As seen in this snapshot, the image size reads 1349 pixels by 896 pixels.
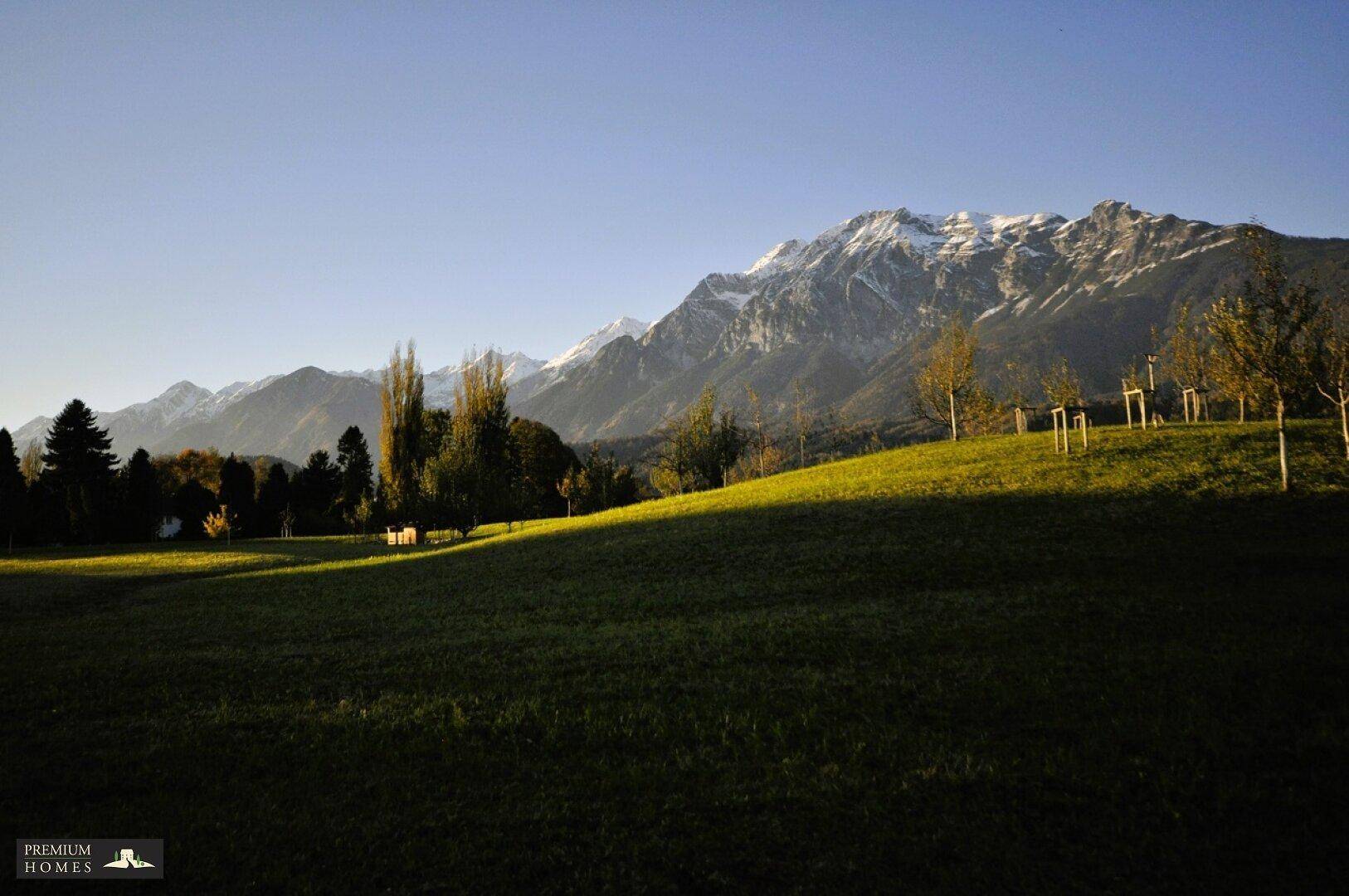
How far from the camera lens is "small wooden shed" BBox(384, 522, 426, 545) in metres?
61.7

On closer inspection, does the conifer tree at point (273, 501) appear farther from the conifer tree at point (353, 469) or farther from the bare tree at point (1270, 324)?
the bare tree at point (1270, 324)

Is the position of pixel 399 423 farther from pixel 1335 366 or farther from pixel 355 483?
pixel 1335 366

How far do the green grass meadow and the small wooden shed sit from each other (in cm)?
3234

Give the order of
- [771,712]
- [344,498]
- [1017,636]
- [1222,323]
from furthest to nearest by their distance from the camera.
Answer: [344,498] < [1222,323] < [1017,636] < [771,712]

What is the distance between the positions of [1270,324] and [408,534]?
204ft

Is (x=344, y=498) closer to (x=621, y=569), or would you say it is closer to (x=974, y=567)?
(x=621, y=569)

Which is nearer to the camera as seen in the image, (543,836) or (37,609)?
(543,836)

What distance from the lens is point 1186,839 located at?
7734mm

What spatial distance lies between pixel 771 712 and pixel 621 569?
2011 centimetres

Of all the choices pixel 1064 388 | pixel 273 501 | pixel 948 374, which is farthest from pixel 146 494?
pixel 1064 388

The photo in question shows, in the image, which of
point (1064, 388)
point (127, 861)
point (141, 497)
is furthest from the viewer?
point (141, 497)

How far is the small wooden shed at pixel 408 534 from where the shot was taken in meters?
61.7

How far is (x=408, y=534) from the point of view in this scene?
61.8 meters

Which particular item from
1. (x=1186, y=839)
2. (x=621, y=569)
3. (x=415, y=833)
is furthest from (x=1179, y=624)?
(x=621, y=569)
